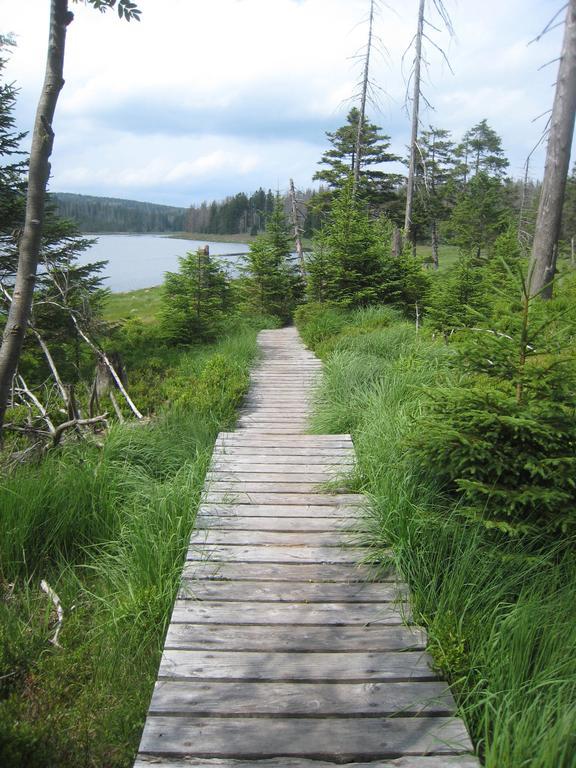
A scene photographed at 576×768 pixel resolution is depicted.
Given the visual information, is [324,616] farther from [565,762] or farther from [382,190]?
[382,190]

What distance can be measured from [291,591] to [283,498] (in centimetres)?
123

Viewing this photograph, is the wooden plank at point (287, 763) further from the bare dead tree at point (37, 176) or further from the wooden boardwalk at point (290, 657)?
the bare dead tree at point (37, 176)

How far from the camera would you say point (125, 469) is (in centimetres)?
444

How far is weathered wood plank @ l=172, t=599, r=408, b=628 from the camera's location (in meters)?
2.89

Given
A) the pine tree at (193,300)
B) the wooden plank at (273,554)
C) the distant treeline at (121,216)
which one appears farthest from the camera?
the distant treeline at (121,216)

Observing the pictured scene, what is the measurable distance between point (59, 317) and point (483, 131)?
1935 inches

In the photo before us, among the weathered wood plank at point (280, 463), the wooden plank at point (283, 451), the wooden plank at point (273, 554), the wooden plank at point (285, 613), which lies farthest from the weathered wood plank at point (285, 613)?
the wooden plank at point (283, 451)

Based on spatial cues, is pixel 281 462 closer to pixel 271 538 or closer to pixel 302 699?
pixel 271 538

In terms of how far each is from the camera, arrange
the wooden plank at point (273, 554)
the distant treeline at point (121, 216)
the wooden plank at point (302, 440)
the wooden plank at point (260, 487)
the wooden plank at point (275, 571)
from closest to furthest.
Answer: the wooden plank at point (275, 571) < the wooden plank at point (273, 554) < the wooden plank at point (260, 487) < the wooden plank at point (302, 440) < the distant treeline at point (121, 216)

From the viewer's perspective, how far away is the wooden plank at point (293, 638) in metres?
2.69

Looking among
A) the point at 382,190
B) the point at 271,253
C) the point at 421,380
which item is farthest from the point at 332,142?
the point at 421,380

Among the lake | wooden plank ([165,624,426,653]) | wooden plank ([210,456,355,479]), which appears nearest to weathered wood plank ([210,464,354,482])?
wooden plank ([210,456,355,479])

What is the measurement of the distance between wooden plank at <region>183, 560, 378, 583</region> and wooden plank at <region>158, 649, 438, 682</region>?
0.64 m

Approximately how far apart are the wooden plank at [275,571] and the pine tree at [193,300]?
884 centimetres
